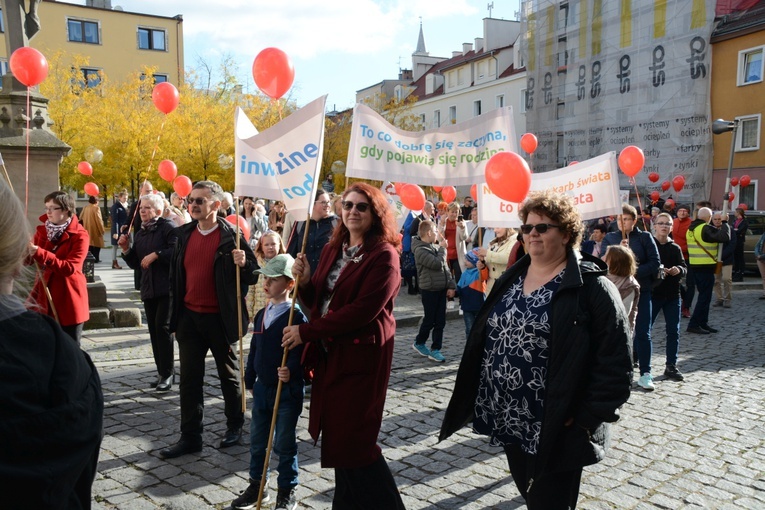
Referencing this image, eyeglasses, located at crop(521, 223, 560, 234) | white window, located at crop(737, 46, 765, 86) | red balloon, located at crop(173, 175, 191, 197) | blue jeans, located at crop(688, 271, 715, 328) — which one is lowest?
blue jeans, located at crop(688, 271, 715, 328)

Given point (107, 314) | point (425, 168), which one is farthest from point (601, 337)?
point (107, 314)

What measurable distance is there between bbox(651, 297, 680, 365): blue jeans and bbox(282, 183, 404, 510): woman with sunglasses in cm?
472

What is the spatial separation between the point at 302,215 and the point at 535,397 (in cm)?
217

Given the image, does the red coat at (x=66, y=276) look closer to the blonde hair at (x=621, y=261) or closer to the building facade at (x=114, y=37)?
the blonde hair at (x=621, y=261)

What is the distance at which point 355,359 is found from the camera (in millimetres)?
3469

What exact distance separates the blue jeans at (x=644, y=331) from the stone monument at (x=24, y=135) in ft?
24.7

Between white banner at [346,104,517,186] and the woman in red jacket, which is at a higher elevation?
white banner at [346,104,517,186]

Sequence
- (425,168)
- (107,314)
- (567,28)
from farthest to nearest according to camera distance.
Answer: (567,28), (107,314), (425,168)

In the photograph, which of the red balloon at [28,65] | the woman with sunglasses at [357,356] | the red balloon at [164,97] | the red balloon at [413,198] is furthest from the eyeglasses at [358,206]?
the red balloon at [413,198]

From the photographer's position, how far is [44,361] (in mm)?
1540

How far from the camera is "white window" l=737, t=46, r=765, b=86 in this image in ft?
88.1

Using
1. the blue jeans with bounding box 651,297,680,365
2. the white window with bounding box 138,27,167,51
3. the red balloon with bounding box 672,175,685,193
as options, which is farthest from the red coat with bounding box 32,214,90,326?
the white window with bounding box 138,27,167,51

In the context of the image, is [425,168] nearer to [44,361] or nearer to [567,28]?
[44,361]

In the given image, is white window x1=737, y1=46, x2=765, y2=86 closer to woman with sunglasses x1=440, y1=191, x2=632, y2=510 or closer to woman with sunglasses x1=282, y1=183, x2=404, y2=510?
woman with sunglasses x1=440, y1=191, x2=632, y2=510
